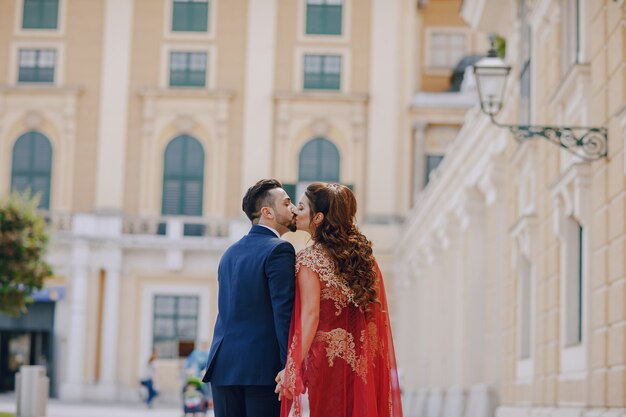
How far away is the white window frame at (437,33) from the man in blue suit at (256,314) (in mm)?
34412

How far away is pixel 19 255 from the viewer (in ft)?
80.4

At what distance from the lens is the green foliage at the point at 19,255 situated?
24.2 meters

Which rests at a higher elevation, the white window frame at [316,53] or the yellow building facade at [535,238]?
the white window frame at [316,53]

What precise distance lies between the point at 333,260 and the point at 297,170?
1293 inches

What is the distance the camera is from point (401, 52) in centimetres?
3975

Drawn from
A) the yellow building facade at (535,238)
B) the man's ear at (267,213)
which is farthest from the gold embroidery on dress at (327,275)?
the yellow building facade at (535,238)

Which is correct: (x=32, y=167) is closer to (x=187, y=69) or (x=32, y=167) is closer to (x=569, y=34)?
(x=187, y=69)

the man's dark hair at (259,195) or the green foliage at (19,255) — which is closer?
the man's dark hair at (259,195)

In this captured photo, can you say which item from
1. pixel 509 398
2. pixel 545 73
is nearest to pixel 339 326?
pixel 545 73

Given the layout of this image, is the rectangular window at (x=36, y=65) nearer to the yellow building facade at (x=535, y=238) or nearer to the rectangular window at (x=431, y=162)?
the rectangular window at (x=431, y=162)

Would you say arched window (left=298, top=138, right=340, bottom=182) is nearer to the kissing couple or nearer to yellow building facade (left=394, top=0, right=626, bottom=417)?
yellow building facade (left=394, top=0, right=626, bottom=417)

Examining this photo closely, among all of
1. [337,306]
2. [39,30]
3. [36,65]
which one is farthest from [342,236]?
[39,30]

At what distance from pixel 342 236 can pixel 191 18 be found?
34326 millimetres

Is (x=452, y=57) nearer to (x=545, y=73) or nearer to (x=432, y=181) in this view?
(x=432, y=181)
